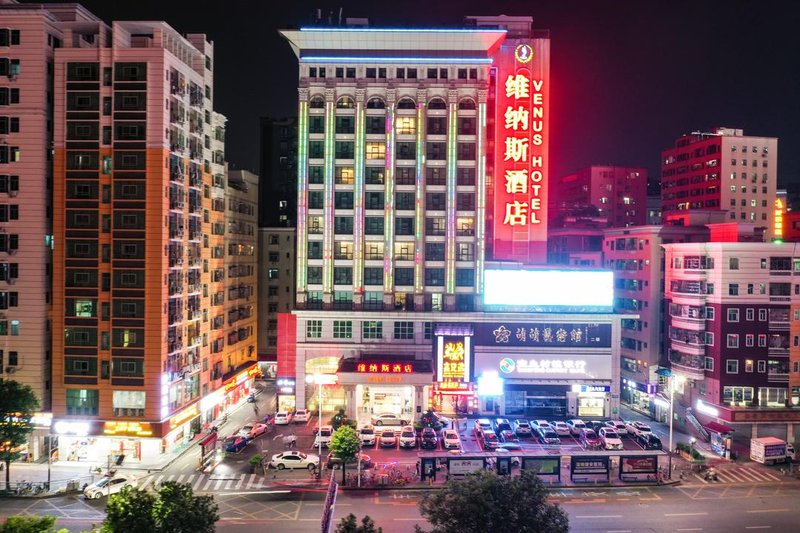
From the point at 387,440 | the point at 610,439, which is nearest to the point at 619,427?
the point at 610,439

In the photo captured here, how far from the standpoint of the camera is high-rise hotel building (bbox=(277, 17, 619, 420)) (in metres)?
66.6

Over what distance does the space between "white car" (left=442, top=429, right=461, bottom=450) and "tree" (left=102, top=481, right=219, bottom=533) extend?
3148cm

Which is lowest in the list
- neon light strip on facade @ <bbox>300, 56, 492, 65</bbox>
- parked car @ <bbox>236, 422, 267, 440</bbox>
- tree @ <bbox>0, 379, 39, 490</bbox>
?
parked car @ <bbox>236, 422, 267, 440</bbox>

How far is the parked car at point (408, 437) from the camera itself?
5628cm

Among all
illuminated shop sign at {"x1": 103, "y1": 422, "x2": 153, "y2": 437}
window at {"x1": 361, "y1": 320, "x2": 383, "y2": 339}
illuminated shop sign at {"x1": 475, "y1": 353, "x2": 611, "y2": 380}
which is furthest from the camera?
window at {"x1": 361, "y1": 320, "x2": 383, "y2": 339}

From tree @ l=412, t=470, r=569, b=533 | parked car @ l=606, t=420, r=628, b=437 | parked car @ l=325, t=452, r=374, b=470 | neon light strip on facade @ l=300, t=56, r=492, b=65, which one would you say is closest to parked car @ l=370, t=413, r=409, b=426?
parked car @ l=325, t=452, r=374, b=470

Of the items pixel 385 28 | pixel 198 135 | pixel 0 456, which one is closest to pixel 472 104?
pixel 385 28

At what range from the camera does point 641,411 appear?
7081 centimetres

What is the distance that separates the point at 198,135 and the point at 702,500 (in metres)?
57.8

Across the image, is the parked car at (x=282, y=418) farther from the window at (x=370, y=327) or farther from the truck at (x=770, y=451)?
the truck at (x=770, y=451)

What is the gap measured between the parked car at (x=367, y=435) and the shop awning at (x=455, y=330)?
13.6 meters

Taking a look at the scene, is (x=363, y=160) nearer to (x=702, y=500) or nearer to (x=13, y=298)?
(x=13, y=298)

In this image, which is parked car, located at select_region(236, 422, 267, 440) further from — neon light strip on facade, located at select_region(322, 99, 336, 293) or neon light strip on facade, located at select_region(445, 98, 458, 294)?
neon light strip on facade, located at select_region(445, 98, 458, 294)

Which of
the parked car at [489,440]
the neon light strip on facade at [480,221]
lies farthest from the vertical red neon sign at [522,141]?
the parked car at [489,440]
